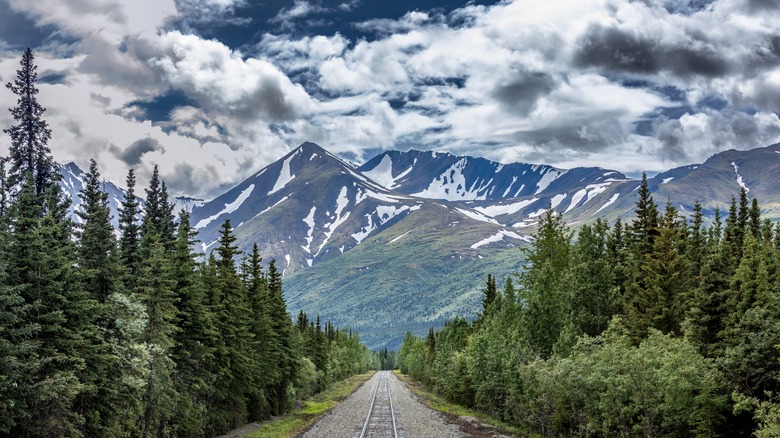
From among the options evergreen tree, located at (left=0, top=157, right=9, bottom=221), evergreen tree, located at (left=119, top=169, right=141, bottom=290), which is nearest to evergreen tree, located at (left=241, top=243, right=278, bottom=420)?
evergreen tree, located at (left=119, top=169, right=141, bottom=290)

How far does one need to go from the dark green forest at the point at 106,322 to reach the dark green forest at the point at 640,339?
20.9m

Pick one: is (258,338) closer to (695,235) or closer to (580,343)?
(580,343)

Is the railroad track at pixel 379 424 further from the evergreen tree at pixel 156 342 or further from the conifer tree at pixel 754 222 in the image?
the conifer tree at pixel 754 222

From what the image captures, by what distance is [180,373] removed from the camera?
123 feet

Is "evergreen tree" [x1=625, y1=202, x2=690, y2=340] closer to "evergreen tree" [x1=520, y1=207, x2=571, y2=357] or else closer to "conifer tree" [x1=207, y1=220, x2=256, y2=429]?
"evergreen tree" [x1=520, y1=207, x2=571, y2=357]

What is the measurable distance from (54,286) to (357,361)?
165 metres

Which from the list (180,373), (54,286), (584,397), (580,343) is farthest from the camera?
(180,373)

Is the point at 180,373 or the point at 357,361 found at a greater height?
the point at 180,373

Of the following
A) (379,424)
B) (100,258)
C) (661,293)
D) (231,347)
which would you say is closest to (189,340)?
(231,347)

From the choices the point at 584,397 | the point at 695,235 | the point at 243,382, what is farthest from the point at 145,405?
the point at 695,235

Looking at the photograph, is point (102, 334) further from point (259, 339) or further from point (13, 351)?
point (259, 339)

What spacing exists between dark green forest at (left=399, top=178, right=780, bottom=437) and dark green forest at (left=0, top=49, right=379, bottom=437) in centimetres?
2089

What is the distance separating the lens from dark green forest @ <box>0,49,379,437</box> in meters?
23.1

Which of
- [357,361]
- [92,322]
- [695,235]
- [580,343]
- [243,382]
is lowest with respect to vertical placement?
[357,361]
